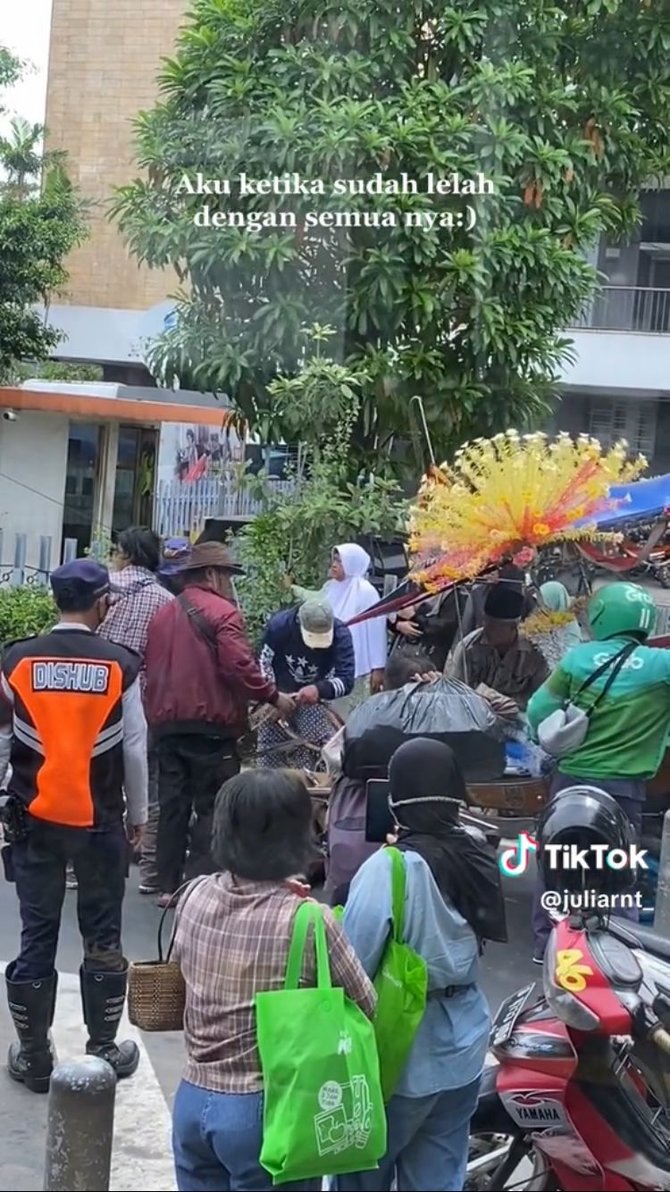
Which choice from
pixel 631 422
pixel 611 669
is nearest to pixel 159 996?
pixel 611 669

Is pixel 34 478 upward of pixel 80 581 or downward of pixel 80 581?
upward

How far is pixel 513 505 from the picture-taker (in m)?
6.39

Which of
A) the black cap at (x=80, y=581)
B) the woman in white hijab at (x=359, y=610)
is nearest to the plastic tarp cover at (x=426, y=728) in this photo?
the black cap at (x=80, y=581)

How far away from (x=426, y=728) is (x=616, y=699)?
68 centimetres

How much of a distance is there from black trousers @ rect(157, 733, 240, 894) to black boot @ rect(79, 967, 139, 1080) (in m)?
1.71

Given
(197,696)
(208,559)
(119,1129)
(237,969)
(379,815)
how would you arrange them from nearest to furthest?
(237,969), (379,815), (119,1129), (197,696), (208,559)

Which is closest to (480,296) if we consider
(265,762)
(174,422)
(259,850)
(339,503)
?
(339,503)

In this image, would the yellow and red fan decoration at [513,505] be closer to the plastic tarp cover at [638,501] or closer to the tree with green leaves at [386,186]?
the plastic tarp cover at [638,501]

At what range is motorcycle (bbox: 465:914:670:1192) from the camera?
336 cm

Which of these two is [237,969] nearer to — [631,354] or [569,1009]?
[569,1009]

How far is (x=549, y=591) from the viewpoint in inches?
282

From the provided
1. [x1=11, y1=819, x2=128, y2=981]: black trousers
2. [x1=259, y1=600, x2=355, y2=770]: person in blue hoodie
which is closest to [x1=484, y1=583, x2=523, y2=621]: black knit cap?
[x1=259, y1=600, x2=355, y2=770]: person in blue hoodie

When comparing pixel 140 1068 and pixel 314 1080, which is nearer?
pixel 314 1080

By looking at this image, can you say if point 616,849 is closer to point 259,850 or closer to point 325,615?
point 259,850
